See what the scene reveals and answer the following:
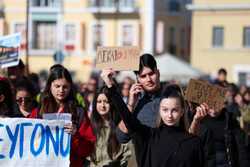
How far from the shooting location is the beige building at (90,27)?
50.0 metres

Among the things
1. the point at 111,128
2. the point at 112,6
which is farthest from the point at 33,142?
the point at 112,6

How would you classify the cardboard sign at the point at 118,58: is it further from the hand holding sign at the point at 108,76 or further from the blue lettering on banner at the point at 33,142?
the blue lettering on banner at the point at 33,142

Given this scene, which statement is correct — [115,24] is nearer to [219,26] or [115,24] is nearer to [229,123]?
[219,26]

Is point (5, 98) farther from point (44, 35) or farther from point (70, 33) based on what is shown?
point (44, 35)

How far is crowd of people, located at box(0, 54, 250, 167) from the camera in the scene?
5.88 metres

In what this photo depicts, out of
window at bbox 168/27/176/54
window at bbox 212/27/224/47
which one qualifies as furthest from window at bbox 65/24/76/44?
window at bbox 212/27/224/47

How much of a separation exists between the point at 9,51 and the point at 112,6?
40.2 meters

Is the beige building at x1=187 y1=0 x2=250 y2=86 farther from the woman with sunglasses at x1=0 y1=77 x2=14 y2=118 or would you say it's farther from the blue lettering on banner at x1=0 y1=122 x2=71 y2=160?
the woman with sunglasses at x1=0 y1=77 x2=14 y2=118

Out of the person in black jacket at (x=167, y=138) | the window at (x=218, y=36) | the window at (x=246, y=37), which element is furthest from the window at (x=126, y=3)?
the person in black jacket at (x=167, y=138)

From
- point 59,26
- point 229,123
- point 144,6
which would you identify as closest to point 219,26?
point 144,6

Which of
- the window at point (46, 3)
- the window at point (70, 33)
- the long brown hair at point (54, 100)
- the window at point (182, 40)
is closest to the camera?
the long brown hair at point (54, 100)

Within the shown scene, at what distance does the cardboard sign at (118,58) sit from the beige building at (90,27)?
4224cm

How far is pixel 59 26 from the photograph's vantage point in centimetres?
5212

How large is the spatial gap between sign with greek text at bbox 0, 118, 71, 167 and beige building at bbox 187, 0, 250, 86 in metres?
38.8
